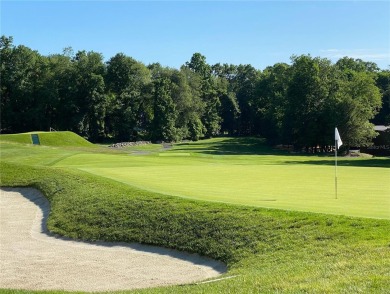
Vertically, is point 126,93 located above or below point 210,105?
above

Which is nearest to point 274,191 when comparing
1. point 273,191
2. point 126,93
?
point 273,191

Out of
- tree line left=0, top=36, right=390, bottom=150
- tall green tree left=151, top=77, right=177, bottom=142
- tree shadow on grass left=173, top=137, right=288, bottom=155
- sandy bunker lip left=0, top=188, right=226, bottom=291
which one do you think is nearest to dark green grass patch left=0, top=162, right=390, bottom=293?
sandy bunker lip left=0, top=188, right=226, bottom=291

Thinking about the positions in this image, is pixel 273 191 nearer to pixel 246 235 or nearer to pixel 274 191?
pixel 274 191

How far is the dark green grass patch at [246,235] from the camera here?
8602 mm

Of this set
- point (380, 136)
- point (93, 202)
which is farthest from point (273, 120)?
point (93, 202)

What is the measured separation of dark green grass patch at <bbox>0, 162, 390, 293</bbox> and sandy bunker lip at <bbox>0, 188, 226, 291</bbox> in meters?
0.51

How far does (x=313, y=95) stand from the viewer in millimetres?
77875

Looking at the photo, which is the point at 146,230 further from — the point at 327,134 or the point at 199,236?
the point at 327,134

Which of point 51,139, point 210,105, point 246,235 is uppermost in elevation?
point 210,105

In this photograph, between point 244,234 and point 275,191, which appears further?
Answer: point 275,191

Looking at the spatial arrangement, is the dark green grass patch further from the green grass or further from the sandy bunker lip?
the sandy bunker lip

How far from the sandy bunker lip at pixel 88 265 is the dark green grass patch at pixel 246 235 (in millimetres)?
508

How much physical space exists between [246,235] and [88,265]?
489cm

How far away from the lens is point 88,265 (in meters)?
14.0
